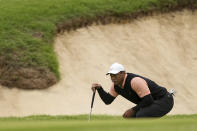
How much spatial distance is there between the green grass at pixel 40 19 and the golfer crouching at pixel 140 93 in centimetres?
802

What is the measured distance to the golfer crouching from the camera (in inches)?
414

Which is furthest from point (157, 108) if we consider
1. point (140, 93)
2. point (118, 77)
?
point (118, 77)

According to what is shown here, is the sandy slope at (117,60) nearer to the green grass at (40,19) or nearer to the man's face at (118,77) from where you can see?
the green grass at (40,19)

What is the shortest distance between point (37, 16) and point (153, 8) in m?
4.56

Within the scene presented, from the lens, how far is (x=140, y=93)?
10.5 m

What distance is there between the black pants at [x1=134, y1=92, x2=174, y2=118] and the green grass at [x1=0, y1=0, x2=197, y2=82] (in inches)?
316

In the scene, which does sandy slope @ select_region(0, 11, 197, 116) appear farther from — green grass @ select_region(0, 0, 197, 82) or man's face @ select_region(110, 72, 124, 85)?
man's face @ select_region(110, 72, 124, 85)

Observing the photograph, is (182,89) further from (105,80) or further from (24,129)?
(24,129)

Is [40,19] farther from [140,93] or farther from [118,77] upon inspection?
[140,93]

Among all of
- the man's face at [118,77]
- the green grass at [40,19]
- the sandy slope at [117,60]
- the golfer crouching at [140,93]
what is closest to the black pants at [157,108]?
the golfer crouching at [140,93]

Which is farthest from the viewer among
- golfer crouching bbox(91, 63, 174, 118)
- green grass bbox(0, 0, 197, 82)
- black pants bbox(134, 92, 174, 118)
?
green grass bbox(0, 0, 197, 82)

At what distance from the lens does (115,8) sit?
72.4 ft

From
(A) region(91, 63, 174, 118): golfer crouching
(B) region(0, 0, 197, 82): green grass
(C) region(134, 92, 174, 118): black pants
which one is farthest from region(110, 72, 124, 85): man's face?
(B) region(0, 0, 197, 82): green grass

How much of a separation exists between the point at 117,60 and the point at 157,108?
10.5 m
